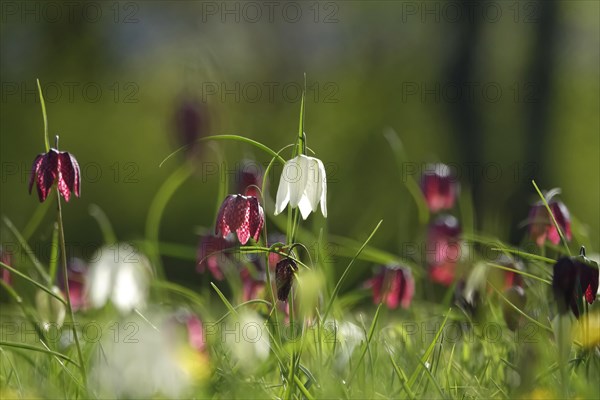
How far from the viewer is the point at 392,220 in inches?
281

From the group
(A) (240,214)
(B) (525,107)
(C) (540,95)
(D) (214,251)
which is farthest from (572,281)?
(B) (525,107)

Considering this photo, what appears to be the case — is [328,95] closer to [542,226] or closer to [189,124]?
[189,124]

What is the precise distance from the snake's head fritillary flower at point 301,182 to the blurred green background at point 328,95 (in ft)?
18.5

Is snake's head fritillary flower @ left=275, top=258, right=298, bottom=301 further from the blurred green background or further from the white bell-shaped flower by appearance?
the blurred green background

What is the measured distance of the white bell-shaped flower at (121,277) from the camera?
2086mm

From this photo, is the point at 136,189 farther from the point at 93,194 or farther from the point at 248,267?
the point at 248,267

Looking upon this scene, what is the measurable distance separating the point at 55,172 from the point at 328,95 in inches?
329

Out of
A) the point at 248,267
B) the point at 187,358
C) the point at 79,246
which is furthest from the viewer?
the point at 79,246

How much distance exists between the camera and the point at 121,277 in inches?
82.5

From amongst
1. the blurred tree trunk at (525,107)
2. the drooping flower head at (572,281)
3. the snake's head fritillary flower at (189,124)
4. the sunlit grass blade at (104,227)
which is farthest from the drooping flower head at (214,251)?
the blurred tree trunk at (525,107)

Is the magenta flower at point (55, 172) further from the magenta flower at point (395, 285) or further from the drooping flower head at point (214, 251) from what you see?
the magenta flower at point (395, 285)

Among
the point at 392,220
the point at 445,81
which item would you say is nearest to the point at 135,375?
the point at 392,220

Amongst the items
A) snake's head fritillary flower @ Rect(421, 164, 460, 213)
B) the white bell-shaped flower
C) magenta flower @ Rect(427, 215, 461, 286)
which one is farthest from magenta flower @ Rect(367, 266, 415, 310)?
the white bell-shaped flower

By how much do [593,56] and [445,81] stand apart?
2.45 m
